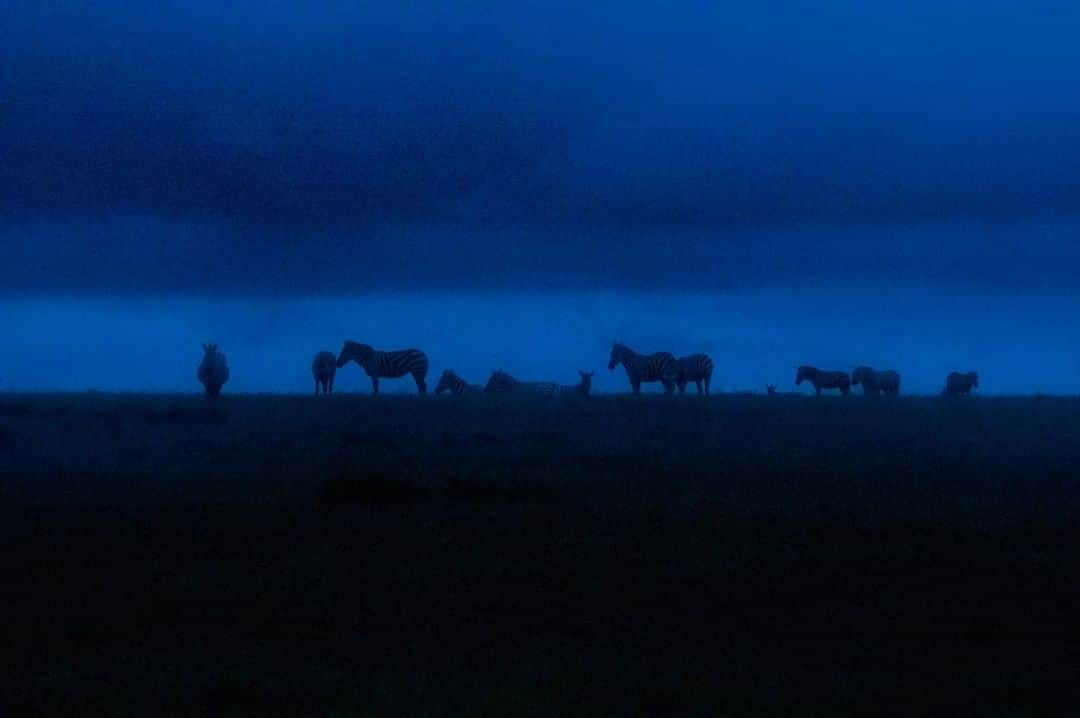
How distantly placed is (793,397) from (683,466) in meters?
17.1

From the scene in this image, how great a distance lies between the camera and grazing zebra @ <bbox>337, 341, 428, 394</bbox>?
4925 cm

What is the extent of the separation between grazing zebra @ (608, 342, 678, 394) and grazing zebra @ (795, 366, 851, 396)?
8.63 metres

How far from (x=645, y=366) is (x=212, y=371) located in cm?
1429

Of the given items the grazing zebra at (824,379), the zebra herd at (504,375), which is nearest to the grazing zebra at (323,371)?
the zebra herd at (504,375)

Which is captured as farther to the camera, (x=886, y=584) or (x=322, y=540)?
(x=322, y=540)

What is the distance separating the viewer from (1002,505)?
56.6 feet

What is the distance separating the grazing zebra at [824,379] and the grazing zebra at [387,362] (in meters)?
13.6

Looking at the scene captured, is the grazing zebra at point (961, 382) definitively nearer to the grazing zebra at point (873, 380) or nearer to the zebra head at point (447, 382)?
the grazing zebra at point (873, 380)

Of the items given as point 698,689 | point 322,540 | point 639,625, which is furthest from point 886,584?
point 322,540

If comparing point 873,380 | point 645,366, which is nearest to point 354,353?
point 645,366

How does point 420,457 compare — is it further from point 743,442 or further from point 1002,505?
point 1002,505

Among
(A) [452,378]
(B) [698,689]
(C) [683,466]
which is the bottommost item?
(B) [698,689]

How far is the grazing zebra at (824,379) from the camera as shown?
56.2m

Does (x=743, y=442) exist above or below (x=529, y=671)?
above
